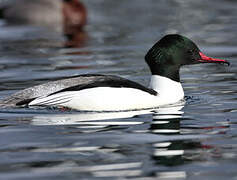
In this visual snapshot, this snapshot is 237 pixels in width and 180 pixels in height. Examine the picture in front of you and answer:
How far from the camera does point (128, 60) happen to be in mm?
13492

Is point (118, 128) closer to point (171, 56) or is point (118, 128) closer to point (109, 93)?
point (109, 93)

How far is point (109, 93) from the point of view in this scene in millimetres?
8680

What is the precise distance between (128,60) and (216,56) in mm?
1795

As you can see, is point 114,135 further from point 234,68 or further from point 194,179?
point 234,68

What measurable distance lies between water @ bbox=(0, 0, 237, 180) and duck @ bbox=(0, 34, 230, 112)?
0.50 feet

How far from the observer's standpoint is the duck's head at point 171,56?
9.31 m

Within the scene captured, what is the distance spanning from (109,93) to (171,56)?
1.19 meters

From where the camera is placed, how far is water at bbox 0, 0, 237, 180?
6059 mm

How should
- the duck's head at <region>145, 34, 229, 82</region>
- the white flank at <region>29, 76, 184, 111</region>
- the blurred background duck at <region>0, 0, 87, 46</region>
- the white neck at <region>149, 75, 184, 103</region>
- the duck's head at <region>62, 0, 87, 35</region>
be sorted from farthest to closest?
the duck's head at <region>62, 0, 87, 35</region>, the blurred background duck at <region>0, 0, 87, 46</region>, the duck's head at <region>145, 34, 229, 82</region>, the white neck at <region>149, 75, 184, 103</region>, the white flank at <region>29, 76, 184, 111</region>

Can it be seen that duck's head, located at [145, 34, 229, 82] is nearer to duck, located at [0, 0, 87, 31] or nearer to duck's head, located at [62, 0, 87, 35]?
duck, located at [0, 0, 87, 31]

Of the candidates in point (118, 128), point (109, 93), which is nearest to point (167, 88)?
point (109, 93)

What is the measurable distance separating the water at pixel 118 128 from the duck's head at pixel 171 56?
0.52m

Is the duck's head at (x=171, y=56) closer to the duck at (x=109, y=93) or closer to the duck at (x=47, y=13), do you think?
the duck at (x=109, y=93)

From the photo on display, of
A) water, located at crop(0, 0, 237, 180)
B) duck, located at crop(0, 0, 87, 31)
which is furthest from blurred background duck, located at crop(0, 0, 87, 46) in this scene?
water, located at crop(0, 0, 237, 180)
